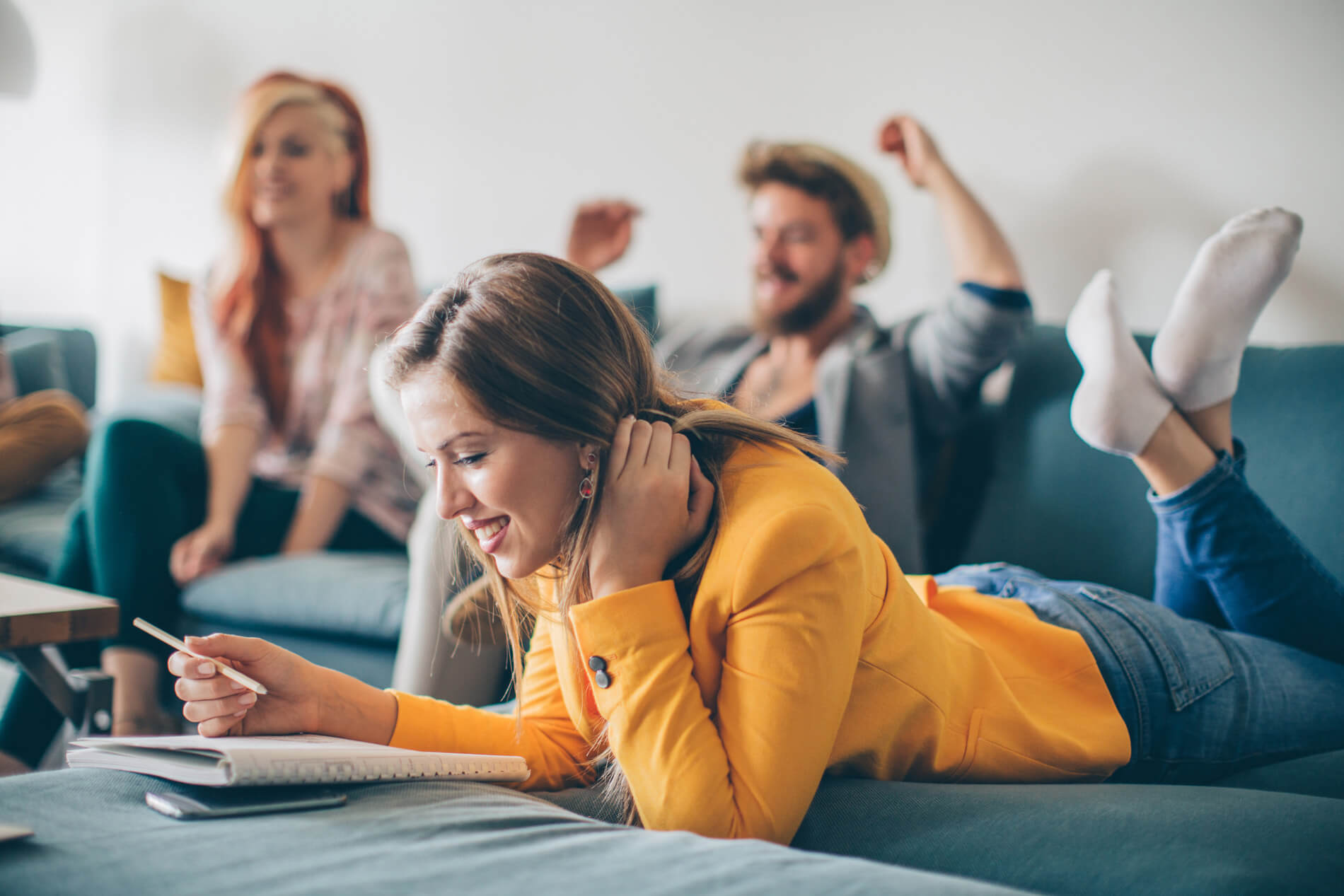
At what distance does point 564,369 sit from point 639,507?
0.41ft

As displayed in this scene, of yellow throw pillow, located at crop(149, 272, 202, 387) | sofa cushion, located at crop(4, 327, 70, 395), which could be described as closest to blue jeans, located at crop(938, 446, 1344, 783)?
yellow throw pillow, located at crop(149, 272, 202, 387)

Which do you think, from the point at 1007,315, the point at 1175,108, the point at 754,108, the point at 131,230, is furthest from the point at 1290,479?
the point at 131,230

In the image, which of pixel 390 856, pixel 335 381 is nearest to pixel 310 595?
pixel 335 381

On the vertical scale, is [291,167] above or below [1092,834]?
above

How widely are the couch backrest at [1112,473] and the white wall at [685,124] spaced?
324 mm

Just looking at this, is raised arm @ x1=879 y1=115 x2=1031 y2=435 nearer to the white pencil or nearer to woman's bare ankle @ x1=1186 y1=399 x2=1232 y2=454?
woman's bare ankle @ x1=1186 y1=399 x2=1232 y2=454

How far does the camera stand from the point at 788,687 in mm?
710

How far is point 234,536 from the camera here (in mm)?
1832

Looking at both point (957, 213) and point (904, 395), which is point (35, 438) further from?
point (957, 213)

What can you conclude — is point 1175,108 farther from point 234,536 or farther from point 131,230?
point 131,230

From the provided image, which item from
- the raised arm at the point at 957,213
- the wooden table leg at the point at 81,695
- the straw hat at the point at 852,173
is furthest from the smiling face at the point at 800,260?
the wooden table leg at the point at 81,695

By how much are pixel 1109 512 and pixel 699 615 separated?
32.7 inches

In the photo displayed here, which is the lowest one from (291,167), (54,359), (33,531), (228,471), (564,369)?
(33,531)

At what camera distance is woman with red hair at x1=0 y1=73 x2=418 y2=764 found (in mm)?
1634
